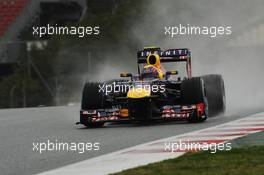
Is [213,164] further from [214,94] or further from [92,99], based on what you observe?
[214,94]

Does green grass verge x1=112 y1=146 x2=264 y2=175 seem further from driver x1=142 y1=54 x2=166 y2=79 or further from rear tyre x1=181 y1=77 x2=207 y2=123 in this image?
driver x1=142 y1=54 x2=166 y2=79

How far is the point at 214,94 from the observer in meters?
17.2

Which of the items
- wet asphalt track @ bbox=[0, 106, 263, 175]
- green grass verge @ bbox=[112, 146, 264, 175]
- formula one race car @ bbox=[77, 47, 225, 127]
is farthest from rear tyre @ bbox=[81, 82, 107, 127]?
green grass verge @ bbox=[112, 146, 264, 175]

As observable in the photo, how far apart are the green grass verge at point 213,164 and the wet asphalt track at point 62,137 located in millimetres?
1417

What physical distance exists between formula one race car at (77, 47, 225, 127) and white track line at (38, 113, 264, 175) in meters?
1.19

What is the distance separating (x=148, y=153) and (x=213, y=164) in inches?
69.7

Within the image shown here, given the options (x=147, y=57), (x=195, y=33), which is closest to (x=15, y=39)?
Result: (x=195, y=33)

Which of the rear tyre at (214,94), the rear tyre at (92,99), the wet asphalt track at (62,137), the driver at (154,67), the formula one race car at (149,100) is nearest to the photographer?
the wet asphalt track at (62,137)

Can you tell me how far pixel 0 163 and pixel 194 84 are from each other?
630 centimetres

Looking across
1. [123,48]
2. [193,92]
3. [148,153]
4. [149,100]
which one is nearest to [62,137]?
[149,100]

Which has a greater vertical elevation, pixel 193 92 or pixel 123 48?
pixel 123 48

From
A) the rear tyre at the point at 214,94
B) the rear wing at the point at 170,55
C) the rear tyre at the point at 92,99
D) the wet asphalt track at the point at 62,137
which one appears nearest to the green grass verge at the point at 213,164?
the wet asphalt track at the point at 62,137

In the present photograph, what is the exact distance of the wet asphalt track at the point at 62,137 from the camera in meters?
10.3

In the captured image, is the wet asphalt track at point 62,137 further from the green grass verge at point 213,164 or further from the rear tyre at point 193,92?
the green grass verge at point 213,164
